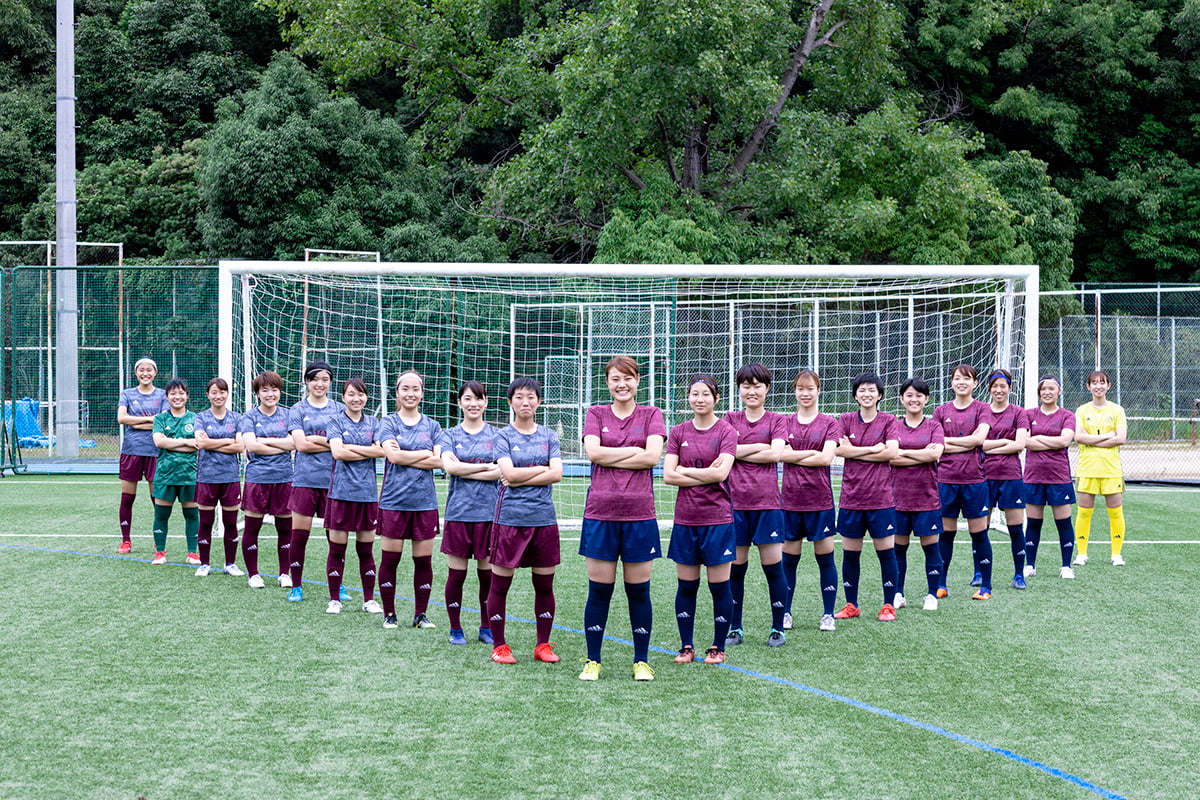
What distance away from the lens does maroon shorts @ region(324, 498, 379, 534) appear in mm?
6480

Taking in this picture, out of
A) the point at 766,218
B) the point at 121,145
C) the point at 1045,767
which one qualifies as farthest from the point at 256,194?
the point at 1045,767

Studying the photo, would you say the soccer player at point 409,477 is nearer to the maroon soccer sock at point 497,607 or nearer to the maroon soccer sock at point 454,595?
the maroon soccer sock at point 454,595

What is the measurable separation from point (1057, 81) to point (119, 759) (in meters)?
25.8

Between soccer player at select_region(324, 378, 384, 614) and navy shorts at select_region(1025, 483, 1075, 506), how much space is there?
15.2 feet

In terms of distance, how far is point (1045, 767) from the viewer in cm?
409

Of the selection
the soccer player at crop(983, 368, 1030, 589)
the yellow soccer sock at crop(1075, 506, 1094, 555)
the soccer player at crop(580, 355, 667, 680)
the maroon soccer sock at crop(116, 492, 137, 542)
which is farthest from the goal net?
the soccer player at crop(580, 355, 667, 680)

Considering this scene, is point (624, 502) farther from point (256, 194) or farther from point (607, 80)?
point (256, 194)

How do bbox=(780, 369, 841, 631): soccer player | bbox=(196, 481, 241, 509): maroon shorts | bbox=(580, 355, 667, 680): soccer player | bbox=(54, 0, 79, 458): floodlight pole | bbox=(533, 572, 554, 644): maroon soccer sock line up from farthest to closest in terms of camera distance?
bbox=(54, 0, 79, 458): floodlight pole, bbox=(196, 481, 241, 509): maroon shorts, bbox=(780, 369, 841, 631): soccer player, bbox=(533, 572, 554, 644): maroon soccer sock, bbox=(580, 355, 667, 680): soccer player

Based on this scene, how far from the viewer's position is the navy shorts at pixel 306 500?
6855mm

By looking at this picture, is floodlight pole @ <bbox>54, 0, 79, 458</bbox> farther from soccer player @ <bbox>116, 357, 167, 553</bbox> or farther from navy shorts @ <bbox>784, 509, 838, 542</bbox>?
navy shorts @ <bbox>784, 509, 838, 542</bbox>

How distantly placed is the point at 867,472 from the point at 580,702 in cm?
250

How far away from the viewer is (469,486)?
5.79m

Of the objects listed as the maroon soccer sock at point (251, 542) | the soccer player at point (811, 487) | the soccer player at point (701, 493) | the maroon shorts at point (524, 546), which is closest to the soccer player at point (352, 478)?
the maroon soccer sock at point (251, 542)

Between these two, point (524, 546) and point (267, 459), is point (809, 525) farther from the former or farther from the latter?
point (267, 459)
